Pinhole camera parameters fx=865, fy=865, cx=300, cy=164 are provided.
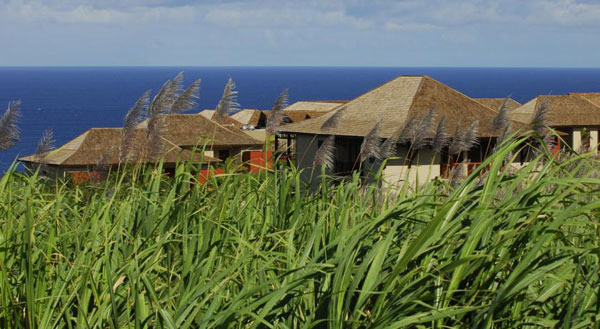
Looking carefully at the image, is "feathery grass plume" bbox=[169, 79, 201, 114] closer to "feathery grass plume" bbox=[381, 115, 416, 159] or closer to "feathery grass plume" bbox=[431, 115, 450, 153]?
"feathery grass plume" bbox=[381, 115, 416, 159]

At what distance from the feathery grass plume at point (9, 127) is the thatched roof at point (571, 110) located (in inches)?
1667

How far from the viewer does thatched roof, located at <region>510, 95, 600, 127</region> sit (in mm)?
47062

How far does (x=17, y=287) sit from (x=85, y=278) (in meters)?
0.62

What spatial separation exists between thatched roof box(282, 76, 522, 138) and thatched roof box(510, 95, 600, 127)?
35.9 feet

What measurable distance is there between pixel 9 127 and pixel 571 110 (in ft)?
155

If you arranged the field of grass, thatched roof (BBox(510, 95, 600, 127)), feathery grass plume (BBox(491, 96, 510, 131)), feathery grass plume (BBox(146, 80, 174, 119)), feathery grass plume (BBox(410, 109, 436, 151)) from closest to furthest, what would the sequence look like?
the field of grass → feathery grass plume (BBox(146, 80, 174, 119)) → feathery grass plume (BBox(410, 109, 436, 151)) → feathery grass plume (BBox(491, 96, 510, 131)) → thatched roof (BBox(510, 95, 600, 127))

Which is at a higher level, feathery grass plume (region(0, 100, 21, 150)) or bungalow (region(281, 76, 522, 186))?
feathery grass plume (region(0, 100, 21, 150))

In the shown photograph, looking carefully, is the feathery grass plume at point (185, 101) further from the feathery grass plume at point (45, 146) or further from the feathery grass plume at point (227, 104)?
the feathery grass plume at point (45, 146)

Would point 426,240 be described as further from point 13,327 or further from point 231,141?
point 231,141

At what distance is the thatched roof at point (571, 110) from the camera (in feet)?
154

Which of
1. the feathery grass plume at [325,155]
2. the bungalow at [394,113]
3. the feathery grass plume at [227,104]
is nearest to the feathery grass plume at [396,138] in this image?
the feathery grass plume at [325,155]

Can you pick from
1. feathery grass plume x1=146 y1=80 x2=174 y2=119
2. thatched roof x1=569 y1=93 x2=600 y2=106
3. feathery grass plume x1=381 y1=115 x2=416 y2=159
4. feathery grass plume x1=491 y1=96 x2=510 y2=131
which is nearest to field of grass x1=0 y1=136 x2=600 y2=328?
feathery grass plume x1=146 y1=80 x2=174 y2=119

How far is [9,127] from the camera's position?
16.7 feet

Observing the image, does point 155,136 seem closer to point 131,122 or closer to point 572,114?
point 131,122
